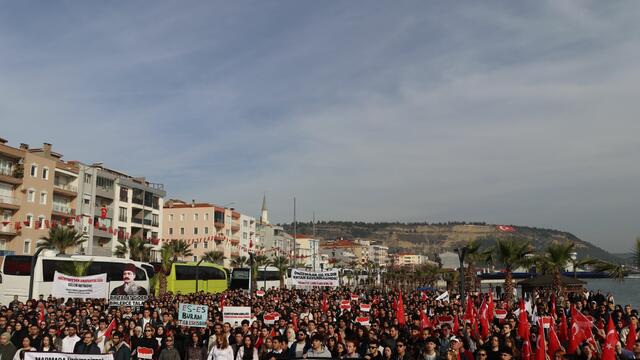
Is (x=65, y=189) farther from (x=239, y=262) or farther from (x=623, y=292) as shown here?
(x=623, y=292)

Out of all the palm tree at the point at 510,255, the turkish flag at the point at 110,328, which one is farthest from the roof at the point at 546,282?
the turkish flag at the point at 110,328

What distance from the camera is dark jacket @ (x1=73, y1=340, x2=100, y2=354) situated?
12094 mm

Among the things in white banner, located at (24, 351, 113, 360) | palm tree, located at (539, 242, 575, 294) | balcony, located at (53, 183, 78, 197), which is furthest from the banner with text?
balcony, located at (53, 183, 78, 197)

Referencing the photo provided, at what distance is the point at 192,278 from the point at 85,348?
109ft

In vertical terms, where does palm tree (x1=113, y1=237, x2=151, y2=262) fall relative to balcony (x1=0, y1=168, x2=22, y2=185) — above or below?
below

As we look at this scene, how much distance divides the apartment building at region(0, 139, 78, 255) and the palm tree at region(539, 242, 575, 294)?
4398 centimetres

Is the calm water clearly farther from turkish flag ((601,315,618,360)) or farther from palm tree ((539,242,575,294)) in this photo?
turkish flag ((601,315,618,360))

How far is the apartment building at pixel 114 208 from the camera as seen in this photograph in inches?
2520

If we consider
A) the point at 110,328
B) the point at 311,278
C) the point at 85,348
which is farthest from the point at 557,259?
the point at 85,348

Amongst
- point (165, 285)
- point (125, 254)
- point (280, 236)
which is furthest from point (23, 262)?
point (280, 236)

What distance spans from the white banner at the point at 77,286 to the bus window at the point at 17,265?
1224 centimetres

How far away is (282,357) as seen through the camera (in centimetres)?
1137

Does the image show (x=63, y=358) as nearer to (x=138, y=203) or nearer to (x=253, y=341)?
(x=253, y=341)

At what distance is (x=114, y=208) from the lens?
68875mm
